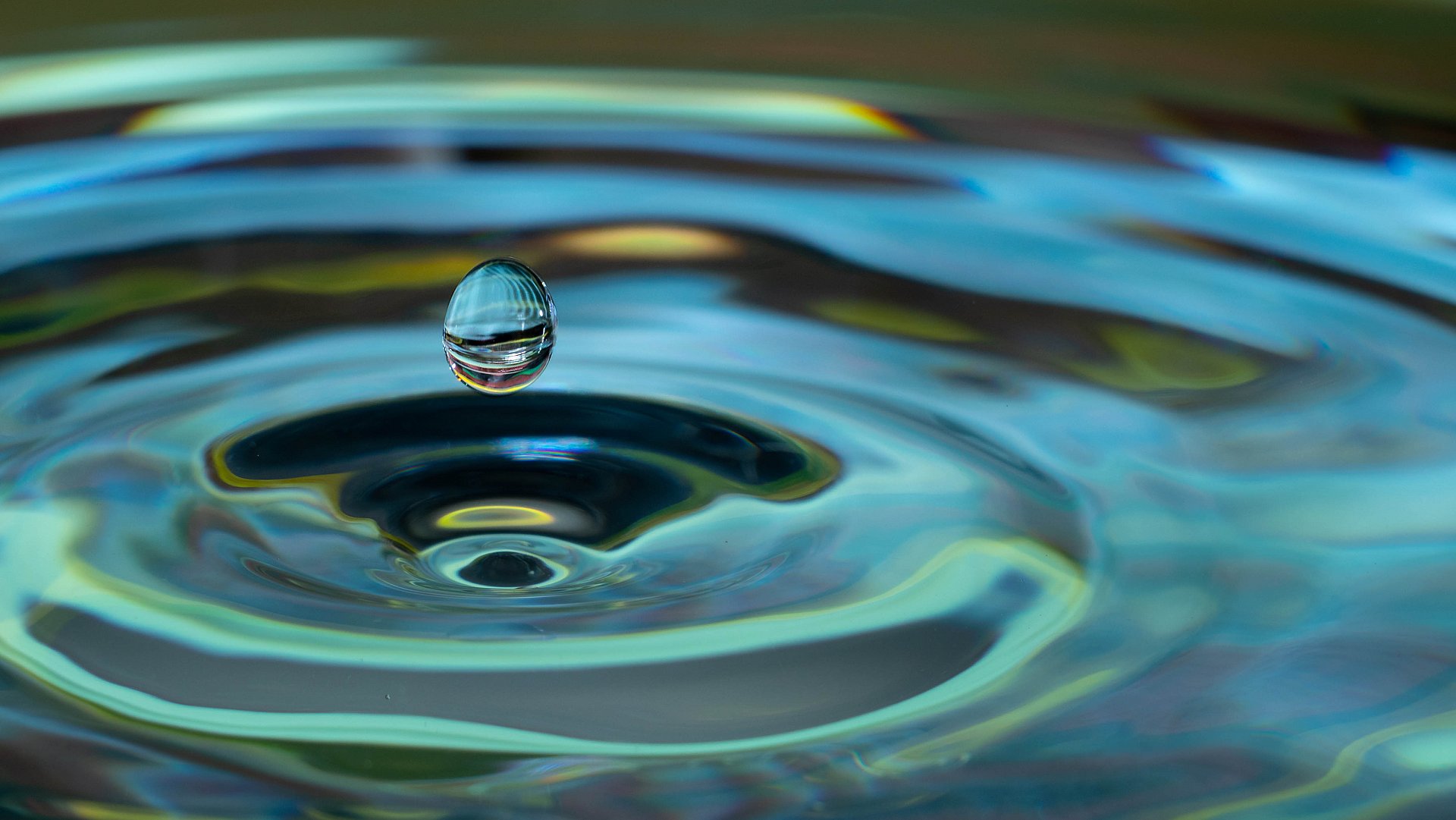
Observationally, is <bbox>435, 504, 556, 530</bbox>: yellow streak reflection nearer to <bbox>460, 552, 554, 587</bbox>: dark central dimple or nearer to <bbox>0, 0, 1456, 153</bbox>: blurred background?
<bbox>460, 552, 554, 587</bbox>: dark central dimple

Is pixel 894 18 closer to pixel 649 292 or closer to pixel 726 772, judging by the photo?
pixel 649 292

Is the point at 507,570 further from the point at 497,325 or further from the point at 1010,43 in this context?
the point at 1010,43

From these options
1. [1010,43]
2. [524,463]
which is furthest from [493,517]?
[1010,43]

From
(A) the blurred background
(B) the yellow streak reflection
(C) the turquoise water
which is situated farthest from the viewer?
(A) the blurred background

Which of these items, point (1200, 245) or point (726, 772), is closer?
point (726, 772)

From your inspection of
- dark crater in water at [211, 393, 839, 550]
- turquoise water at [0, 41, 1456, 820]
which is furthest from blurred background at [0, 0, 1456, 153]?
dark crater in water at [211, 393, 839, 550]

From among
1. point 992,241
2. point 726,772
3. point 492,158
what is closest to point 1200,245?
point 992,241

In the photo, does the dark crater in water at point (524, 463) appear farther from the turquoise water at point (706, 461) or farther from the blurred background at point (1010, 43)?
the blurred background at point (1010, 43)
